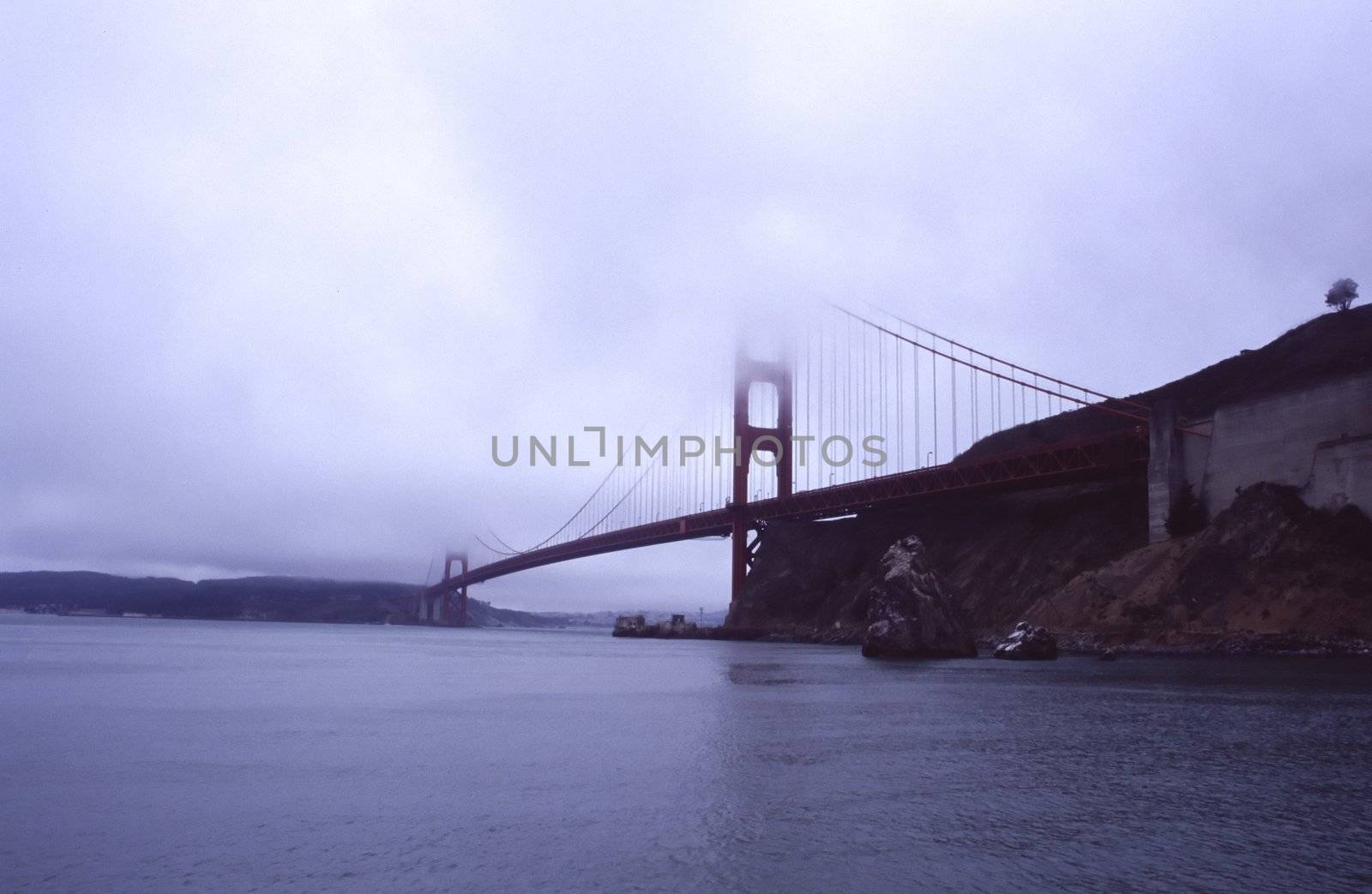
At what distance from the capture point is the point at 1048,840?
27.4 feet

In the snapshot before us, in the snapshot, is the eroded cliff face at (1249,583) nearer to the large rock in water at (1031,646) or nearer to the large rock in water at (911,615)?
the large rock in water at (1031,646)

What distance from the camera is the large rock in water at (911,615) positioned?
40781mm

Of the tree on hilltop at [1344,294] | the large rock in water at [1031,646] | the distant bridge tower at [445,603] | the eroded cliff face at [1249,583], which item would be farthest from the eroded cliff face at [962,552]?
the distant bridge tower at [445,603]

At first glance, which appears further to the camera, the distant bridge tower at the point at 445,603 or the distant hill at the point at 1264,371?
the distant bridge tower at the point at 445,603

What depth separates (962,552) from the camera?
58844 millimetres

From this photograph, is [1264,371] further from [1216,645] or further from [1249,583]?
[1216,645]

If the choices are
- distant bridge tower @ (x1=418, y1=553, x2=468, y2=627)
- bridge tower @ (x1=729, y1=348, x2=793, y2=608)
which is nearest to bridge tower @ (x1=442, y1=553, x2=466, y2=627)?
distant bridge tower @ (x1=418, y1=553, x2=468, y2=627)

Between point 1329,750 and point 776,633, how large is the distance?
5758cm

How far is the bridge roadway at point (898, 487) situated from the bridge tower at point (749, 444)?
112 centimetres

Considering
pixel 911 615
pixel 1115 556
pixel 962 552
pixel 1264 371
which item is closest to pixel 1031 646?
pixel 911 615

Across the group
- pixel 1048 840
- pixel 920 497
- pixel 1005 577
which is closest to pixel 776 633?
pixel 920 497

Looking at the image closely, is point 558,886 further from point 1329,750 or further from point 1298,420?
point 1298,420

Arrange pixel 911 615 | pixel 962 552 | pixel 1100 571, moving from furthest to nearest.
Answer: pixel 962 552 < pixel 1100 571 < pixel 911 615

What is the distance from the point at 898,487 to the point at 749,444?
745 inches
